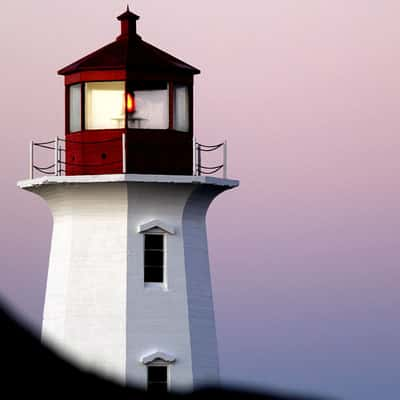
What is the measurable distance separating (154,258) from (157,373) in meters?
1.76

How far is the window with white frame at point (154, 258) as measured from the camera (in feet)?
55.8

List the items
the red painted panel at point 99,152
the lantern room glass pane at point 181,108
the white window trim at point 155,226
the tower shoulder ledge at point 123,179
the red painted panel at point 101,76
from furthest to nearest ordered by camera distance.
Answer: the lantern room glass pane at point 181,108, the white window trim at point 155,226, the red painted panel at point 101,76, the red painted panel at point 99,152, the tower shoulder ledge at point 123,179

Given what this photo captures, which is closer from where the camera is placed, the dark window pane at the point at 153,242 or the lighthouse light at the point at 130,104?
the lighthouse light at the point at 130,104

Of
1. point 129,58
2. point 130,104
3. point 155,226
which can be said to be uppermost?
point 129,58

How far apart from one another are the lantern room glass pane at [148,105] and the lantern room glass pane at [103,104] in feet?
0.58

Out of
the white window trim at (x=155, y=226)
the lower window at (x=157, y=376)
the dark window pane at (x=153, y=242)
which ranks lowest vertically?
the lower window at (x=157, y=376)

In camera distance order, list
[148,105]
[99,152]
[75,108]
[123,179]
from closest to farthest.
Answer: [123,179] → [99,152] → [148,105] → [75,108]

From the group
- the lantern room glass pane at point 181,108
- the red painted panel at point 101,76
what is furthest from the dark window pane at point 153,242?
the red painted panel at point 101,76

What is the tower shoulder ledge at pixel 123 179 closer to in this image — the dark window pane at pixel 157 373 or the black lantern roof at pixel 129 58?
the black lantern roof at pixel 129 58

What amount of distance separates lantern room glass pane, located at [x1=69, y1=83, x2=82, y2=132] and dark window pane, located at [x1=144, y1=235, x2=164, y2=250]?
6.54 ft

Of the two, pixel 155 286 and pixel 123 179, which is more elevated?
pixel 123 179

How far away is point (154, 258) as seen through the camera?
671 inches

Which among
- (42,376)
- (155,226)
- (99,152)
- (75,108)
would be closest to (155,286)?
(155,226)

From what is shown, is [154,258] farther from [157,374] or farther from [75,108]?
[75,108]
